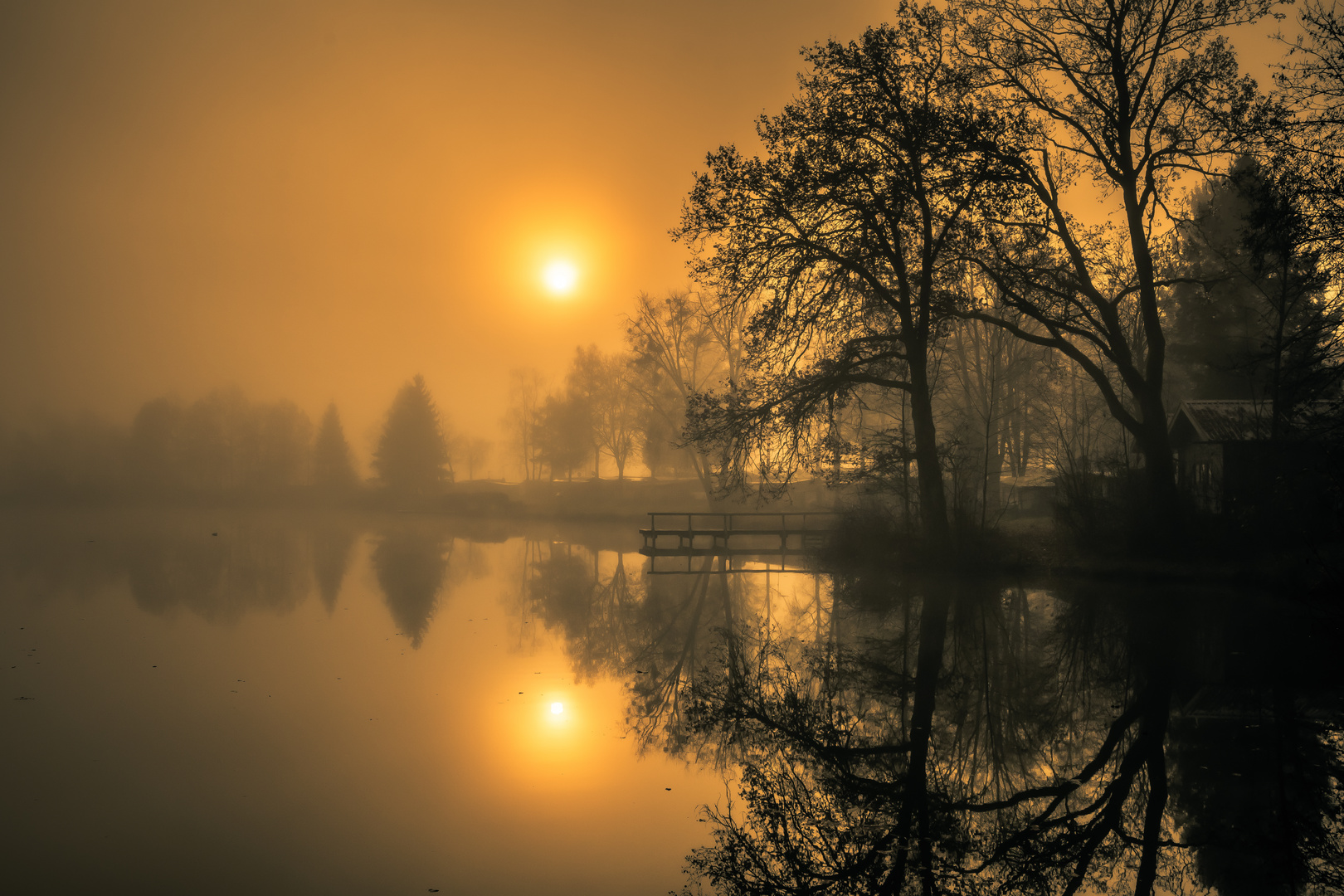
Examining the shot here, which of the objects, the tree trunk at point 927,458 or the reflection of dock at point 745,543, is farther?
the reflection of dock at point 745,543

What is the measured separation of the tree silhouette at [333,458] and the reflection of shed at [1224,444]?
71472mm

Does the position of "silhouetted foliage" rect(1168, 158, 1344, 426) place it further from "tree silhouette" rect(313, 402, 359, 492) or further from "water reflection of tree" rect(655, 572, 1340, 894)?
"tree silhouette" rect(313, 402, 359, 492)

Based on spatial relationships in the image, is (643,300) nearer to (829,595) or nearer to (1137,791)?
(829,595)

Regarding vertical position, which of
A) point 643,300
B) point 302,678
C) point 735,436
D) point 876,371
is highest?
point 643,300

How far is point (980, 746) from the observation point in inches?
307

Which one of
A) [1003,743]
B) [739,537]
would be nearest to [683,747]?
[1003,743]

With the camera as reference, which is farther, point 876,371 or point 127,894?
point 876,371

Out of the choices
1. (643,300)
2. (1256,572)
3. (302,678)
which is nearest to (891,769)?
(302,678)

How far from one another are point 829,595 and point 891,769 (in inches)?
466

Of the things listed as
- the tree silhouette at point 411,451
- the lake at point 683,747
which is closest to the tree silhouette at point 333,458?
the tree silhouette at point 411,451

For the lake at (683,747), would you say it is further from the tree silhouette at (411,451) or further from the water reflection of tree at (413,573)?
the tree silhouette at (411,451)

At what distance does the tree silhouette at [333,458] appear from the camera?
82125mm

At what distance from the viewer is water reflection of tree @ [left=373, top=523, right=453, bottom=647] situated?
1680cm

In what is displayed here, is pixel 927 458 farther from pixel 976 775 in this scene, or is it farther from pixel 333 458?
pixel 333 458
